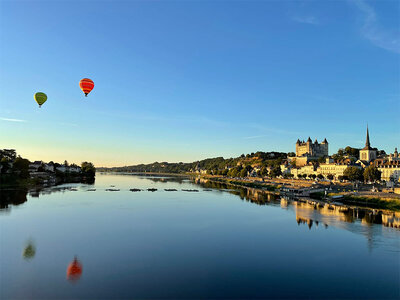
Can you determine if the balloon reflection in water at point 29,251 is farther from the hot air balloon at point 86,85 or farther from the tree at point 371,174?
the tree at point 371,174

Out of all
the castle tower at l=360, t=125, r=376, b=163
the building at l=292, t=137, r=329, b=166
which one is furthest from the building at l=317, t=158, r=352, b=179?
the building at l=292, t=137, r=329, b=166

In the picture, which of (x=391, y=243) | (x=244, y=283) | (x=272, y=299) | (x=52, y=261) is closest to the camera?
(x=272, y=299)

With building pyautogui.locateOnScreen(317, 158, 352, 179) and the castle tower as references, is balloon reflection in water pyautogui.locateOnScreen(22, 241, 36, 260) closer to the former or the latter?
building pyautogui.locateOnScreen(317, 158, 352, 179)

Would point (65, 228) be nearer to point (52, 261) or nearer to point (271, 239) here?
point (52, 261)

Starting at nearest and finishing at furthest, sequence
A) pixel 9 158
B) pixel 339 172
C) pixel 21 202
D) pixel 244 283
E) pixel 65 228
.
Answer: pixel 244 283 → pixel 65 228 → pixel 21 202 → pixel 9 158 → pixel 339 172

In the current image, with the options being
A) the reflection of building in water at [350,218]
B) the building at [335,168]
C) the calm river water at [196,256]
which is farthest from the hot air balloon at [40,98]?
the building at [335,168]

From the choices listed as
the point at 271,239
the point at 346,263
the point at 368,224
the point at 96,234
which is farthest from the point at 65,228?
the point at 368,224

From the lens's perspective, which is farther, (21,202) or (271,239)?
(21,202)
